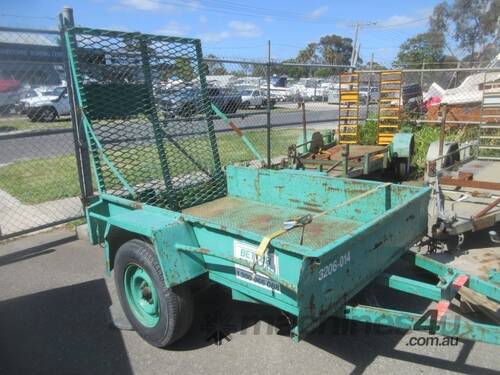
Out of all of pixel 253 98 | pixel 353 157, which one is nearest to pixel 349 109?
pixel 253 98

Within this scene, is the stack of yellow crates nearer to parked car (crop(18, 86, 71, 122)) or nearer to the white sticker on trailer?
parked car (crop(18, 86, 71, 122))

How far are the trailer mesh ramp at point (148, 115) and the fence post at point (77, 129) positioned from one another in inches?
16.9

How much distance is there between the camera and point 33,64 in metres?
4.68

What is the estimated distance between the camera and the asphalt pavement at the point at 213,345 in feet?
9.47

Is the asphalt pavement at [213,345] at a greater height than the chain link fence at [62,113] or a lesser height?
lesser

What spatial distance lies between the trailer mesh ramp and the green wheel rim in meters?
0.88

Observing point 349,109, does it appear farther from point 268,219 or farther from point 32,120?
point 32,120

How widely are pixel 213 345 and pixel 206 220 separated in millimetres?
1078

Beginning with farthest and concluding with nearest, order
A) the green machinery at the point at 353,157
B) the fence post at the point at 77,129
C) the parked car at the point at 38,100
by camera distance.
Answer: the green machinery at the point at 353,157 < the parked car at the point at 38,100 < the fence post at the point at 77,129

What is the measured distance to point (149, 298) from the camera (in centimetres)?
328

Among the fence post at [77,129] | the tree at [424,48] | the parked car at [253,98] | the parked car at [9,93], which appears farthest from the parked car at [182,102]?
the tree at [424,48]

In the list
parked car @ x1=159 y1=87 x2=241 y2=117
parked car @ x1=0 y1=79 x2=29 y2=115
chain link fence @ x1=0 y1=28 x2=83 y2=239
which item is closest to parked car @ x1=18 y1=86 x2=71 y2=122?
chain link fence @ x1=0 y1=28 x2=83 y2=239

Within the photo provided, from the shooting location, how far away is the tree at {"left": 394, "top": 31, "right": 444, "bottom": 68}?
5456 cm

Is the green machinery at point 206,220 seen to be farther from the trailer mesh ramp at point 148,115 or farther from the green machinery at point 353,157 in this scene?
the green machinery at point 353,157
